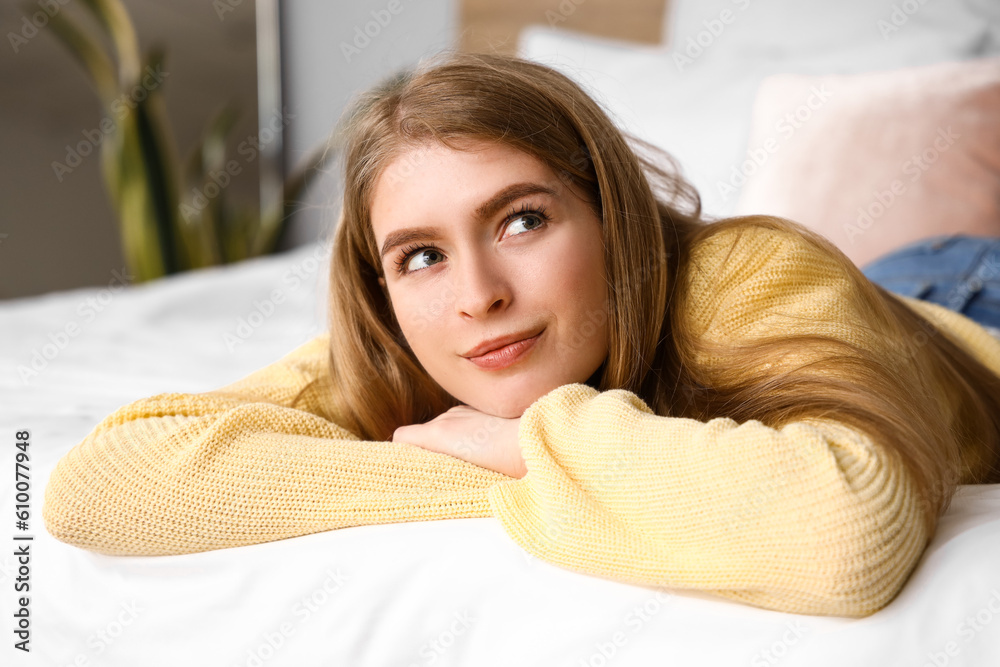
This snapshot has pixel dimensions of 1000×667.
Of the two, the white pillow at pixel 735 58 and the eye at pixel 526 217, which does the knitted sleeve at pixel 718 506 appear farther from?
the white pillow at pixel 735 58

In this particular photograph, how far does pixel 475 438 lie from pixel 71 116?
242 centimetres

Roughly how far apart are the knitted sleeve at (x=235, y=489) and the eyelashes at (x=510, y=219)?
21 cm

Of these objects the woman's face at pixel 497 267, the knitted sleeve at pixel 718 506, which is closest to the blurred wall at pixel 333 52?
the woman's face at pixel 497 267

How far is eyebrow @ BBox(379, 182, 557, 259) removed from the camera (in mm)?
893

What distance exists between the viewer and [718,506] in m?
0.65

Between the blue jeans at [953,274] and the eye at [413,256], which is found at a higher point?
the eye at [413,256]

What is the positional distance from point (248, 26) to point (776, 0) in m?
2.03

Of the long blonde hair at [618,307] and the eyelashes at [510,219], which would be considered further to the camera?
the eyelashes at [510,219]

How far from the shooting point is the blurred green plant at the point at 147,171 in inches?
92.0

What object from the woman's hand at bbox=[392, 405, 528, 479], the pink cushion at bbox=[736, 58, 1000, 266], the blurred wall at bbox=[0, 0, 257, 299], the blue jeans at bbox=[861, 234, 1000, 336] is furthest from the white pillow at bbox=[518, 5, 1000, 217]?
the blurred wall at bbox=[0, 0, 257, 299]

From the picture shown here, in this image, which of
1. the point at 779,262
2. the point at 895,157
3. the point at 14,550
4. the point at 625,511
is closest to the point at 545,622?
the point at 625,511

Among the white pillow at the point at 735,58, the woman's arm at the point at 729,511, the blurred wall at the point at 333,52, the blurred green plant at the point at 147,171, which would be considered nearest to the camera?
the woman's arm at the point at 729,511

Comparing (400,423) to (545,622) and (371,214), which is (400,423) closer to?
(371,214)

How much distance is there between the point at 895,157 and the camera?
1526 millimetres
